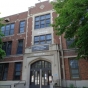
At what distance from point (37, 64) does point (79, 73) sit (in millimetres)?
5662

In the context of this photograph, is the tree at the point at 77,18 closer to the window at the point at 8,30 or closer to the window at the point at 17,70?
the window at the point at 17,70

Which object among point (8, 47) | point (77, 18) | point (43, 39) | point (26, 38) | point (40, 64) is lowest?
point (40, 64)

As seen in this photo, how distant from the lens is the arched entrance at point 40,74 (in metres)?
15.2

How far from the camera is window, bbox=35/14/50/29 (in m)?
18.9

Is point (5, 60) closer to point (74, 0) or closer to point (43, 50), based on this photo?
point (43, 50)

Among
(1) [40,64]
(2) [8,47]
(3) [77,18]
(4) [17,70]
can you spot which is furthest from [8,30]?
(3) [77,18]

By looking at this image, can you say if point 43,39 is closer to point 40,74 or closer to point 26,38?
point 26,38

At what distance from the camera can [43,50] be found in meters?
16.1

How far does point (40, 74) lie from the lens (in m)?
15.7

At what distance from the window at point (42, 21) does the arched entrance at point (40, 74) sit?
5841mm

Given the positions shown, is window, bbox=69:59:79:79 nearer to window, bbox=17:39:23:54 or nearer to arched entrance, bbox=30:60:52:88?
arched entrance, bbox=30:60:52:88

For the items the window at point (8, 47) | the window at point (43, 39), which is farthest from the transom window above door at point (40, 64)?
the window at point (8, 47)

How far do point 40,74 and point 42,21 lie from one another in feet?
27.6

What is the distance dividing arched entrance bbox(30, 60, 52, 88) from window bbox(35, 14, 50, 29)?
19.2ft
